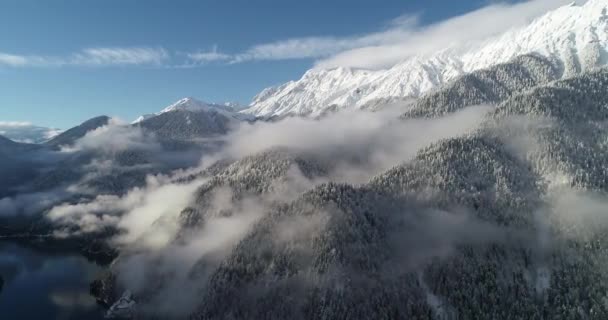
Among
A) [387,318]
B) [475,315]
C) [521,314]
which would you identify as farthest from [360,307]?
[521,314]

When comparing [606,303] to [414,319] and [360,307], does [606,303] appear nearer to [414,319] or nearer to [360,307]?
[414,319]

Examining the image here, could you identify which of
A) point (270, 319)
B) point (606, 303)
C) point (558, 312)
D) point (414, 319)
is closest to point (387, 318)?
point (414, 319)

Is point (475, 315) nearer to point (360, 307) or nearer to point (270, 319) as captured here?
point (360, 307)

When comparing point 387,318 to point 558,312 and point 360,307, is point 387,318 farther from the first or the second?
point 558,312

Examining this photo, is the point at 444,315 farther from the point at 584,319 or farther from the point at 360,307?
the point at 584,319

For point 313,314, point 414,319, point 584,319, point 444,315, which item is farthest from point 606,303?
point 313,314

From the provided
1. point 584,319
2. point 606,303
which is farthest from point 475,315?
point 606,303

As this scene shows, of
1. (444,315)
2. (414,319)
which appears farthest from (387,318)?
(444,315)
